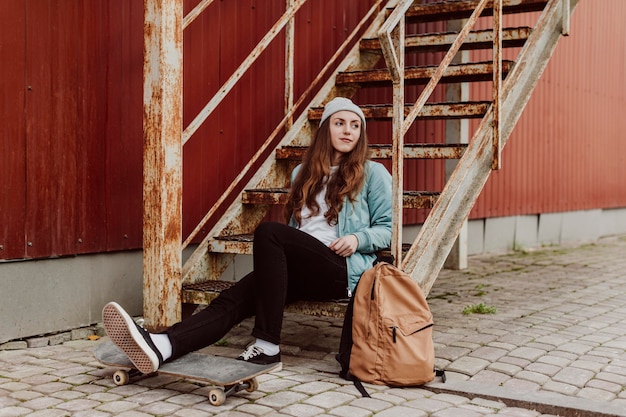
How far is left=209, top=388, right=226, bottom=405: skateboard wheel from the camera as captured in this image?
11.7 ft

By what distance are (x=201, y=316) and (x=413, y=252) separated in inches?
51.3

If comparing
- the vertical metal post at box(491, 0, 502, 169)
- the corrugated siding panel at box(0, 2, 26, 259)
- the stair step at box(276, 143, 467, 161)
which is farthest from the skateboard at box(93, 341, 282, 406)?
A: the vertical metal post at box(491, 0, 502, 169)

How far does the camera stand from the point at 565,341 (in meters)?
5.00

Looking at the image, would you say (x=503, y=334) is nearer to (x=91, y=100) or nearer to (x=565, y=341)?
(x=565, y=341)

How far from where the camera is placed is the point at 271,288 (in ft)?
13.3

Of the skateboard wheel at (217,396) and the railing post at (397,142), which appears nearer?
the skateboard wheel at (217,396)

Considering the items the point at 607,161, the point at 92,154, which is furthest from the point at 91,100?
the point at 607,161

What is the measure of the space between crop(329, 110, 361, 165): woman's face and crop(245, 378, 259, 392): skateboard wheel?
4.70 ft

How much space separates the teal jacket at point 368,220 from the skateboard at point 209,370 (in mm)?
791

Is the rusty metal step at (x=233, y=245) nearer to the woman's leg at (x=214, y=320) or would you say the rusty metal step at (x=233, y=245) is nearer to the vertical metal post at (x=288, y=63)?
the woman's leg at (x=214, y=320)

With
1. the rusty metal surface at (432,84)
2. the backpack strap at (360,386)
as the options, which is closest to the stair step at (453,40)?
the rusty metal surface at (432,84)

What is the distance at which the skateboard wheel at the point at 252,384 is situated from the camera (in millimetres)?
3762

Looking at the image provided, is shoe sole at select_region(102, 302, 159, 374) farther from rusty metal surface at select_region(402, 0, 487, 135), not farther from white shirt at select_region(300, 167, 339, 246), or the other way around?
rusty metal surface at select_region(402, 0, 487, 135)

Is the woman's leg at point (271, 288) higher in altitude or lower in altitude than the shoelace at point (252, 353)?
higher
